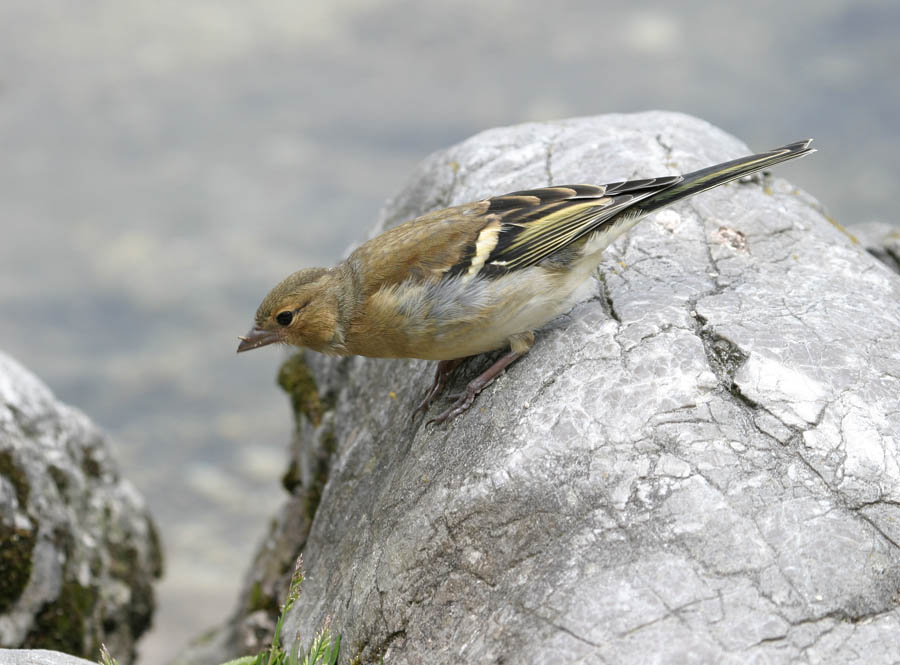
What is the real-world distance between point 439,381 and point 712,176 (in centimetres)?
169

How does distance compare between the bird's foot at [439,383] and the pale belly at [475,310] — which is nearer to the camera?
the pale belly at [475,310]

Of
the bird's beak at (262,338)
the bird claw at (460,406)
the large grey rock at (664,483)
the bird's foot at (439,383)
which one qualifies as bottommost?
the large grey rock at (664,483)

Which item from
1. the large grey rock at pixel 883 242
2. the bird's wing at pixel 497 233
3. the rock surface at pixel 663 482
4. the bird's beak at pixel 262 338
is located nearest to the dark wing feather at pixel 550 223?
the bird's wing at pixel 497 233

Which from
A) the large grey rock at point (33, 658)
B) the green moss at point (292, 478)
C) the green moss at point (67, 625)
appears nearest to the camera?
the large grey rock at point (33, 658)

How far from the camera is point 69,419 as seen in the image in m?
6.80

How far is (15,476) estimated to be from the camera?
5852 mm

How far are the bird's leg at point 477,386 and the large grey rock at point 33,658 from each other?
1.96 m

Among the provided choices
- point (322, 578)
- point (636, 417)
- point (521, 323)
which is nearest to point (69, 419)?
point (322, 578)

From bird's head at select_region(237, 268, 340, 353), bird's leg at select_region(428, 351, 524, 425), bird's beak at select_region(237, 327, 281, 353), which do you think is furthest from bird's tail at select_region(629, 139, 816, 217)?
bird's beak at select_region(237, 327, 281, 353)

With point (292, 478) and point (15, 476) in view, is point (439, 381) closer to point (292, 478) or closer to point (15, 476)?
point (292, 478)

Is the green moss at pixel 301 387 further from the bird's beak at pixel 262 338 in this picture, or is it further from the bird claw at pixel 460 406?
the bird claw at pixel 460 406

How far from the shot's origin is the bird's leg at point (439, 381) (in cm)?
486

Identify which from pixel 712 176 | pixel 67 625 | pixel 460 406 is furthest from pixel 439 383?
pixel 67 625

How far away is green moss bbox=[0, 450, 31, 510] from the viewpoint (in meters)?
5.79
